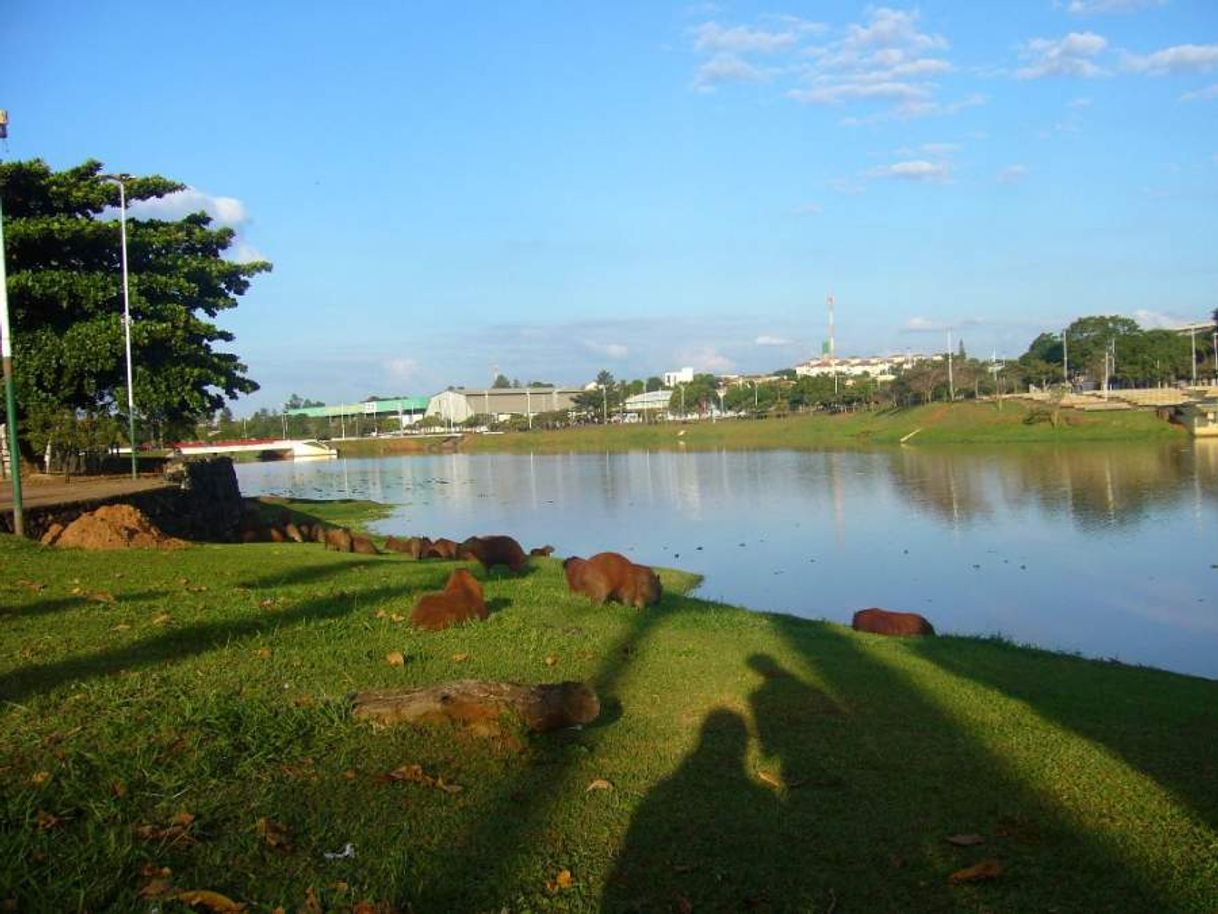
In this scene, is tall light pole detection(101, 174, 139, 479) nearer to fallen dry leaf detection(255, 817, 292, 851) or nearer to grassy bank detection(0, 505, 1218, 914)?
grassy bank detection(0, 505, 1218, 914)

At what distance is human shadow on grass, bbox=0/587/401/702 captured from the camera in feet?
20.7

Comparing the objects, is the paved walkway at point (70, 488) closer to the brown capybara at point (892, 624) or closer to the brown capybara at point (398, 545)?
the brown capybara at point (398, 545)

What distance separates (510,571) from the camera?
16.1 metres

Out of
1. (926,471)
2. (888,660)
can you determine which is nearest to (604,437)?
(926,471)

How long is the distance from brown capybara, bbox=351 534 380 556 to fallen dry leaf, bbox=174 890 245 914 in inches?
574

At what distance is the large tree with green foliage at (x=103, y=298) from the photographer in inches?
957

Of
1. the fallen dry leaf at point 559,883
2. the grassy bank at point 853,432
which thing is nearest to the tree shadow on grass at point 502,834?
the fallen dry leaf at point 559,883

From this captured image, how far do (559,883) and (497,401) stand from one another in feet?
550

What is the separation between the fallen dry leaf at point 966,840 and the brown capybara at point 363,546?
47.9ft

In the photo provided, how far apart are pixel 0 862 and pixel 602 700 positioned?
12.6 feet

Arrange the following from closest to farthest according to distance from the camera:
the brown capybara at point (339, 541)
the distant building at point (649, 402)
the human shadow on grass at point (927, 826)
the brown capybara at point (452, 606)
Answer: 1. the human shadow on grass at point (927, 826)
2. the brown capybara at point (452, 606)
3. the brown capybara at point (339, 541)
4. the distant building at point (649, 402)

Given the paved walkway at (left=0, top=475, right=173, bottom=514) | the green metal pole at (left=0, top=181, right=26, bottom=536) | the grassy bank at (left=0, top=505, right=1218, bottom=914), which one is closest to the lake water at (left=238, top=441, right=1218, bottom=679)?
the grassy bank at (left=0, top=505, right=1218, bottom=914)

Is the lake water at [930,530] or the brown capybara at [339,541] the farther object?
the brown capybara at [339,541]

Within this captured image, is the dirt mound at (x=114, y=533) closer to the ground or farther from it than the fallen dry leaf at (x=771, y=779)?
farther from it
